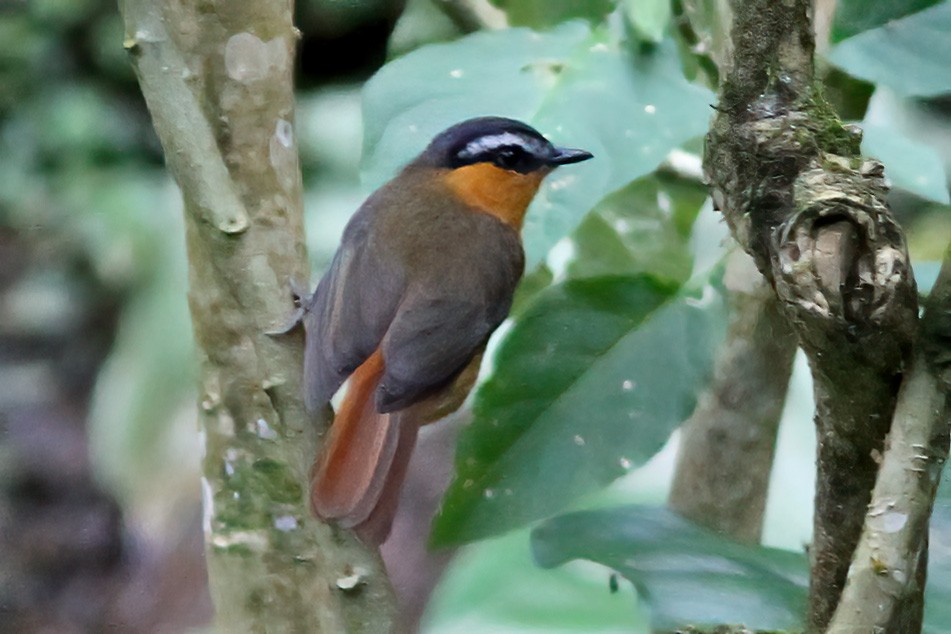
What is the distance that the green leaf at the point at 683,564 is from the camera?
540 mm

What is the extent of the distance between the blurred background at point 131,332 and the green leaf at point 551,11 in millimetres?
53

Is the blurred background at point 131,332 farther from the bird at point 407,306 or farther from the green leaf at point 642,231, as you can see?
the bird at point 407,306

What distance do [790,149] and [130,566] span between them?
480mm

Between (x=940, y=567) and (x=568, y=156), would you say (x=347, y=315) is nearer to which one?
(x=568, y=156)

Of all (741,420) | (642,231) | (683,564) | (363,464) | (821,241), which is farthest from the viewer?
(642,231)

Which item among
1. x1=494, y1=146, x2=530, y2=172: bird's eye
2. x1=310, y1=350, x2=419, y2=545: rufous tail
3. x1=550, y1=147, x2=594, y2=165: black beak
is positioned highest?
x1=550, y1=147, x2=594, y2=165: black beak

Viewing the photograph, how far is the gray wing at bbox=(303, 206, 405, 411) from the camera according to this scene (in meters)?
0.48

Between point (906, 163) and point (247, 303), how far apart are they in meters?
0.44

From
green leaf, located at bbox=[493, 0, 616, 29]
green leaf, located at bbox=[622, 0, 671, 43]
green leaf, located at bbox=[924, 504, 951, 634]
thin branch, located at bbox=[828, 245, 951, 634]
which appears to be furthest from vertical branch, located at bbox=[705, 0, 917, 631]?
green leaf, located at bbox=[493, 0, 616, 29]

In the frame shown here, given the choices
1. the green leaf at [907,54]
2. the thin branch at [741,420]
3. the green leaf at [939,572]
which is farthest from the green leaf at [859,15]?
the green leaf at [939,572]

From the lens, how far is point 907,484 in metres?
0.38

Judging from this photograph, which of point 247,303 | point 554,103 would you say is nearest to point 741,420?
point 554,103

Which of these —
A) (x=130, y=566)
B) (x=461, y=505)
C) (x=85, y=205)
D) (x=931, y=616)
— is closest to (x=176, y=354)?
(x=130, y=566)

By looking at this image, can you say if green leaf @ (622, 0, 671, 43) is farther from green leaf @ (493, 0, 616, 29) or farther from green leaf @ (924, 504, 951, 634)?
green leaf @ (924, 504, 951, 634)
